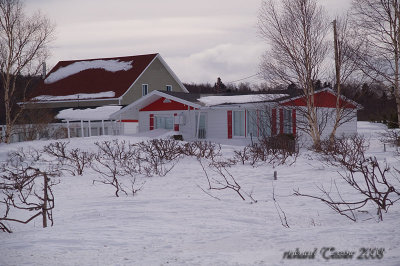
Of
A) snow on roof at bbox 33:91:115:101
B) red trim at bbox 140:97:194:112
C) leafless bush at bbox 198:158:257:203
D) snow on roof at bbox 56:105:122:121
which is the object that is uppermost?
snow on roof at bbox 33:91:115:101

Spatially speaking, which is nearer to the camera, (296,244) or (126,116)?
(296,244)

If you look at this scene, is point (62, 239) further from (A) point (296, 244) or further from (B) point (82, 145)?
(B) point (82, 145)

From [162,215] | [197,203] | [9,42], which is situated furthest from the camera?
[9,42]

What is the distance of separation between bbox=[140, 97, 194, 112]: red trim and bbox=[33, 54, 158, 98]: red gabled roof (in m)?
6.45

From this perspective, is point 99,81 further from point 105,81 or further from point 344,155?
point 344,155

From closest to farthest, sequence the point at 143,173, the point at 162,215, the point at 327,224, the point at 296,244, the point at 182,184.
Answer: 1. the point at 296,244
2. the point at 327,224
3. the point at 162,215
4. the point at 182,184
5. the point at 143,173

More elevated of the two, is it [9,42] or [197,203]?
[9,42]

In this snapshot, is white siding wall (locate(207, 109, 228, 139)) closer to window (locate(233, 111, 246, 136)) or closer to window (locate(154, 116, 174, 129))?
window (locate(233, 111, 246, 136))

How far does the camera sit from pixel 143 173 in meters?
13.4

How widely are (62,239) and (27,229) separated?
1.56 metres

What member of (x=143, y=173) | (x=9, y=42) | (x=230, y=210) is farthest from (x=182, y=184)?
(x=9, y=42)

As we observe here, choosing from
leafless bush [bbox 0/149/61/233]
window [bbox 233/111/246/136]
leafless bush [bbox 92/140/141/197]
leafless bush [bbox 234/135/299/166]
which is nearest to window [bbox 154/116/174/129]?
window [bbox 233/111/246/136]

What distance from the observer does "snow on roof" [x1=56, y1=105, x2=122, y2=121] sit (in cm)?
3163

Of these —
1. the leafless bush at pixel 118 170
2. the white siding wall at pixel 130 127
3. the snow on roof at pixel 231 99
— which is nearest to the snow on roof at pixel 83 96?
the white siding wall at pixel 130 127
